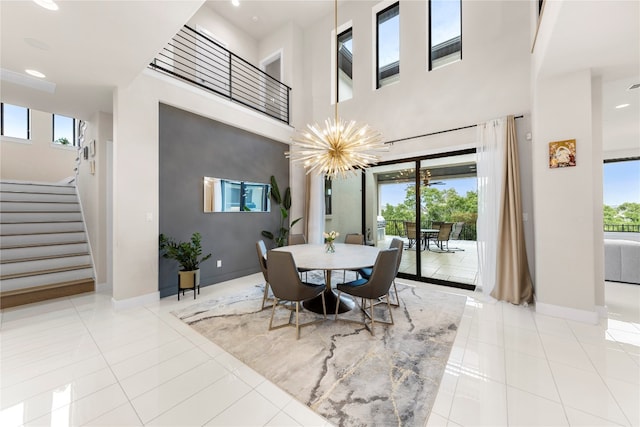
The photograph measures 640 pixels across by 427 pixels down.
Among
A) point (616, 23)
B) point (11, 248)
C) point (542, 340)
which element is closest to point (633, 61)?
point (616, 23)

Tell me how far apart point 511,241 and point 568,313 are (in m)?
0.98

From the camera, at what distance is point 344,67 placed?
18.5 ft

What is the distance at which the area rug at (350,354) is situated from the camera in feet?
5.22

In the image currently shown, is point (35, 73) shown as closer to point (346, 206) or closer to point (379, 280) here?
point (379, 280)

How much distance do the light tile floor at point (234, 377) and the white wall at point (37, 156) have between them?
608cm

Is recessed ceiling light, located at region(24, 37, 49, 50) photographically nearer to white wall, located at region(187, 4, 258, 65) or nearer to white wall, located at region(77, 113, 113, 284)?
white wall, located at region(77, 113, 113, 284)

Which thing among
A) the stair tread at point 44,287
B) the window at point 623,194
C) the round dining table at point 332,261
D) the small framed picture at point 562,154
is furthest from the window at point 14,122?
the window at point 623,194

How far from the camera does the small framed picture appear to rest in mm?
2816

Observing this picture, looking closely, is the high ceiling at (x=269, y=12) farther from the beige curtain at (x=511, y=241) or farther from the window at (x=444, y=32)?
the beige curtain at (x=511, y=241)

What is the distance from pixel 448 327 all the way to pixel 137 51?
14.7 ft

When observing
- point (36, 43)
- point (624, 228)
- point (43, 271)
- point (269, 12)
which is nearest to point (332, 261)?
point (36, 43)

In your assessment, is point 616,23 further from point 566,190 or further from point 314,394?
point 314,394

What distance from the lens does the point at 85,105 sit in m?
3.78

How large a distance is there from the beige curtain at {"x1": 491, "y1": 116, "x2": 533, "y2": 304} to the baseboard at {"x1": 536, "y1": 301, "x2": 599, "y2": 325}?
0.93ft
